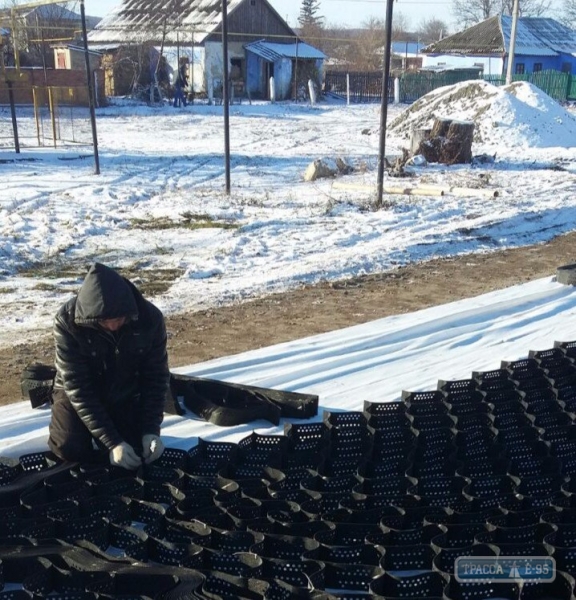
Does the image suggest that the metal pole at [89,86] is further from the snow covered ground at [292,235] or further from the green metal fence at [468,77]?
the green metal fence at [468,77]

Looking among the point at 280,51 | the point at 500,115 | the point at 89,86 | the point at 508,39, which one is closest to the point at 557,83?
the point at 508,39

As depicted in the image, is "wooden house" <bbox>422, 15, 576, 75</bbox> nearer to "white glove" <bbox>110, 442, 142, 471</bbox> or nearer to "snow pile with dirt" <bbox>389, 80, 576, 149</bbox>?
"snow pile with dirt" <bbox>389, 80, 576, 149</bbox>

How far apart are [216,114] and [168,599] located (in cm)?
2812

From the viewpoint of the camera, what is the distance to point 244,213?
39.8 ft

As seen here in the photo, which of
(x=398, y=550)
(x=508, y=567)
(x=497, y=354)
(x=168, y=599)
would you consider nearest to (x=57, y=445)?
(x=168, y=599)

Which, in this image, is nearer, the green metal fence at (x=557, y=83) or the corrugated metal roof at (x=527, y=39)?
the green metal fence at (x=557, y=83)

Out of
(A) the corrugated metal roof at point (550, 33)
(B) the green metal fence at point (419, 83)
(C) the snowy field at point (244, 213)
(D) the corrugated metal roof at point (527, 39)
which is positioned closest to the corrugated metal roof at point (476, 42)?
(D) the corrugated metal roof at point (527, 39)

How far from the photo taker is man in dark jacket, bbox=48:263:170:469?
11.4 feet

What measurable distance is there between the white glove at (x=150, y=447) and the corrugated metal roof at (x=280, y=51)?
36.4 meters

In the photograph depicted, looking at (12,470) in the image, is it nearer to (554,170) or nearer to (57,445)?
(57,445)

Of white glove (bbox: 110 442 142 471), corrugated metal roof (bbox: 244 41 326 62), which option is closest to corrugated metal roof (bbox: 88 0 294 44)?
corrugated metal roof (bbox: 244 41 326 62)

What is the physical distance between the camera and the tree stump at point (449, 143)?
17344 mm

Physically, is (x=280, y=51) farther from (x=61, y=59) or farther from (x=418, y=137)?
(x=418, y=137)

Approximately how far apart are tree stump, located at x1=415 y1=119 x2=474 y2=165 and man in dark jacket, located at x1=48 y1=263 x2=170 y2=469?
14.6 metres
